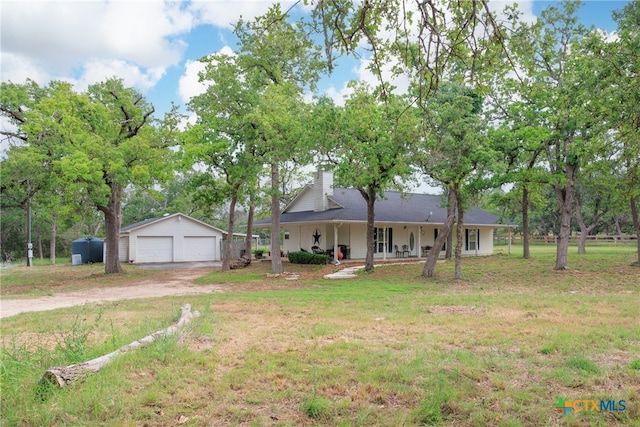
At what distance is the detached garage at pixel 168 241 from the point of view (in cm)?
2878

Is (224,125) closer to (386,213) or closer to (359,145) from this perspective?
(359,145)

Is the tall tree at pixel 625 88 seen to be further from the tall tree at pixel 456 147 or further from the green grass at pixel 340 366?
the tall tree at pixel 456 147

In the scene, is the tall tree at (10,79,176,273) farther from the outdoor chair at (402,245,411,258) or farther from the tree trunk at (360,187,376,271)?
the outdoor chair at (402,245,411,258)

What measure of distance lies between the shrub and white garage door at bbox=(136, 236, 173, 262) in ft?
33.4

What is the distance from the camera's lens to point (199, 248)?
30.8 m

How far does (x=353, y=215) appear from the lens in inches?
936

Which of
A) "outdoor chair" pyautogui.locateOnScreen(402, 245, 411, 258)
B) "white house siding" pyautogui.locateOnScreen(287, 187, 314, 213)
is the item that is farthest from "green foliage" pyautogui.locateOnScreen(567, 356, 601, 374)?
"white house siding" pyautogui.locateOnScreen(287, 187, 314, 213)

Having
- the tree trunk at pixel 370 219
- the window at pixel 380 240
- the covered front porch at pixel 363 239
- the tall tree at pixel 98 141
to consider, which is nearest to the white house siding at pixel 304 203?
the covered front porch at pixel 363 239

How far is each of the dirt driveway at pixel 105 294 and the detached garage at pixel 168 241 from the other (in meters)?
12.3

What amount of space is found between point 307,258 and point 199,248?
431 inches

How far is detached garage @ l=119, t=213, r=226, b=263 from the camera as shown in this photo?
2878cm

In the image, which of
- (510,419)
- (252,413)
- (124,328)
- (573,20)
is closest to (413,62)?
(510,419)

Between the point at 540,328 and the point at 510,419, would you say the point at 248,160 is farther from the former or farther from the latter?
the point at 510,419

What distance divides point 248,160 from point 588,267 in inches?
620
